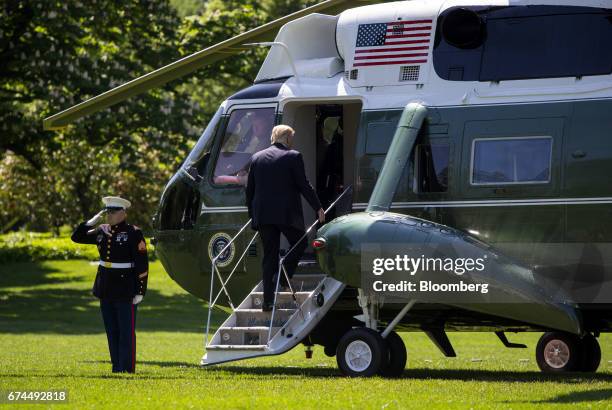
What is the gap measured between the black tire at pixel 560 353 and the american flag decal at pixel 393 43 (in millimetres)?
3874

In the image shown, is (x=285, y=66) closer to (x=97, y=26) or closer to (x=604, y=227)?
(x=604, y=227)

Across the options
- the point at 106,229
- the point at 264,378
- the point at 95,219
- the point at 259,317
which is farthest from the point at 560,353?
the point at 95,219

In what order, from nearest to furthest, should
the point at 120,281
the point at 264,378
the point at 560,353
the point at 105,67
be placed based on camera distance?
the point at 264,378, the point at 120,281, the point at 560,353, the point at 105,67

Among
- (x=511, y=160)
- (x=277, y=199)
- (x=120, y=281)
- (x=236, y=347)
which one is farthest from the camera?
(x=120, y=281)

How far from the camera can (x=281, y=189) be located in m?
12.4

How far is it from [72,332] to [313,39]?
1190 cm

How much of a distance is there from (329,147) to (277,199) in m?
1.90

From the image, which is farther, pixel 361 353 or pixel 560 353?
pixel 560 353

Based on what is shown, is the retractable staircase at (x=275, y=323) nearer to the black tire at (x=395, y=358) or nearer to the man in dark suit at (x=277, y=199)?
the man in dark suit at (x=277, y=199)

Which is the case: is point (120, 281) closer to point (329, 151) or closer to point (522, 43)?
point (329, 151)

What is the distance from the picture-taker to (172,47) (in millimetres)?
30125

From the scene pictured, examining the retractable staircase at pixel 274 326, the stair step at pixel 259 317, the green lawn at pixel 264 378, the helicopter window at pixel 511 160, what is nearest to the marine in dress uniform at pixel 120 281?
the green lawn at pixel 264 378

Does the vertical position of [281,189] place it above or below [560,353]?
above

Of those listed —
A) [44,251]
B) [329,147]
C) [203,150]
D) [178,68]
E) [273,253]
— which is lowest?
[44,251]
